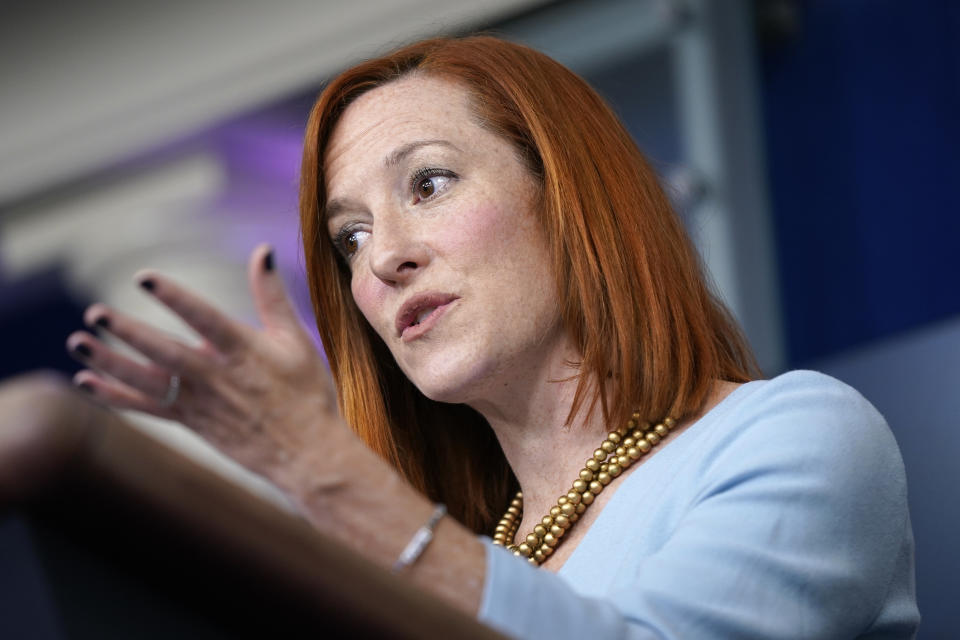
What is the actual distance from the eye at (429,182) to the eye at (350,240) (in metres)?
0.12

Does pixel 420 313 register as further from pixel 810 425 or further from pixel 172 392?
pixel 172 392

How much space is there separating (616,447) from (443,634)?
33.7 inches

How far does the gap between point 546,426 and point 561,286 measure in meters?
0.17

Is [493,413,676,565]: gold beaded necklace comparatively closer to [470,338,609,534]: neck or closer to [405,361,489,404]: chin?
[470,338,609,534]: neck

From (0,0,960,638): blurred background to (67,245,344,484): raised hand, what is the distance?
1029 mm

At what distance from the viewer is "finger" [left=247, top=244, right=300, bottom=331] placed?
2.65ft

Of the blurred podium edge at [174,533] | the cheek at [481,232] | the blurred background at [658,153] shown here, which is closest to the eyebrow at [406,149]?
the cheek at [481,232]

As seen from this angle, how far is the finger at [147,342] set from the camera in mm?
722

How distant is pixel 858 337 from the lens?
3.14 metres

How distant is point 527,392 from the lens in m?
1.48

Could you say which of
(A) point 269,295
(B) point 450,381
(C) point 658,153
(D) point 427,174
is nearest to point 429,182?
(D) point 427,174

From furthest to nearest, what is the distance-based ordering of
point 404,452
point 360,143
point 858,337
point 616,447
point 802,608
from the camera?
point 858,337
point 404,452
point 360,143
point 616,447
point 802,608

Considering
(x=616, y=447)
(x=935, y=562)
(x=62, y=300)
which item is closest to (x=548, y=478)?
(x=616, y=447)

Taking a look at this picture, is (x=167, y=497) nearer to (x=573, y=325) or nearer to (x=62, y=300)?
(x=573, y=325)
